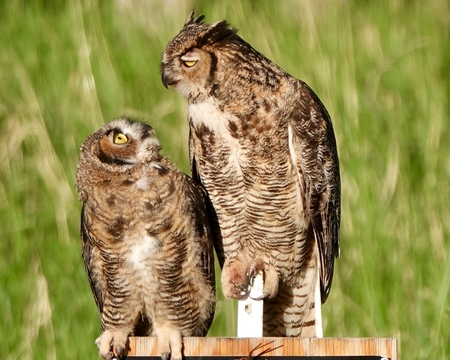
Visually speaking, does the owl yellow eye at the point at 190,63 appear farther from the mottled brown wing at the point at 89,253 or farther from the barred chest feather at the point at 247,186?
the mottled brown wing at the point at 89,253

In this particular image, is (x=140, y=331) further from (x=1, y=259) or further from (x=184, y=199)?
(x=1, y=259)

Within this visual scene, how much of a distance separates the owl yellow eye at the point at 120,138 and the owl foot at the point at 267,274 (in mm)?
Answer: 718

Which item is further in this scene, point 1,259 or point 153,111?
point 153,111

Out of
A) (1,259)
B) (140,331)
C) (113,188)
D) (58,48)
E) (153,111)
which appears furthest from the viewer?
(58,48)

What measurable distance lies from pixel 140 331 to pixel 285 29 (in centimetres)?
234

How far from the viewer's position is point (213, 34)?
3238mm

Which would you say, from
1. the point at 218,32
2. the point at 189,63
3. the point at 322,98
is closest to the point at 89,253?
the point at 189,63

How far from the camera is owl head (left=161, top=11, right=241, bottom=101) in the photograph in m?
3.19

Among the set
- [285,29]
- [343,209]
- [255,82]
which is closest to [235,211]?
[255,82]

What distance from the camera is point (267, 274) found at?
3.63m

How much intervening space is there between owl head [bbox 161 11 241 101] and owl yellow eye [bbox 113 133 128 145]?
8.7 inches

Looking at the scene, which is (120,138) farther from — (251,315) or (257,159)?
(251,315)

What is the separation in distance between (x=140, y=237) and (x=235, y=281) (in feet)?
1.36

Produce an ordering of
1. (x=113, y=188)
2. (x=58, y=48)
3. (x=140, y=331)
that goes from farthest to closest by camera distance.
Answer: (x=58, y=48)
(x=140, y=331)
(x=113, y=188)
